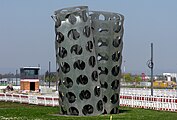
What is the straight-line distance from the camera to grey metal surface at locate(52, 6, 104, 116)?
81.4 feet

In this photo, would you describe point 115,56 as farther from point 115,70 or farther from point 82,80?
point 82,80

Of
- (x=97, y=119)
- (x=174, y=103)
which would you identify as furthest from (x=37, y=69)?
(x=97, y=119)

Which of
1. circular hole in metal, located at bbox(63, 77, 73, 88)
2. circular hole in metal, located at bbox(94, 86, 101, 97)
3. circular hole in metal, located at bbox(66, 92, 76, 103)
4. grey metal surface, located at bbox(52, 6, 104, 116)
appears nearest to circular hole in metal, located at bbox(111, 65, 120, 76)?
grey metal surface, located at bbox(52, 6, 104, 116)

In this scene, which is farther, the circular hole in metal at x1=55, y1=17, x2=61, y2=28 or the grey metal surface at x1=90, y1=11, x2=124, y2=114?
the grey metal surface at x1=90, y1=11, x2=124, y2=114

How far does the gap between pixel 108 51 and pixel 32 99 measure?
16.6 meters

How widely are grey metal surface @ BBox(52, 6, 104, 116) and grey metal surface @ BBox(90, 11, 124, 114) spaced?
1032mm

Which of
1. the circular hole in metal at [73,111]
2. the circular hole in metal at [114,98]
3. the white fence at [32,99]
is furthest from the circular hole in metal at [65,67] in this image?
the white fence at [32,99]

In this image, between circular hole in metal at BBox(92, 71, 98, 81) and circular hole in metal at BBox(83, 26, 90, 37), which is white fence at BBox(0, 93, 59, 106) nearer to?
circular hole in metal at BBox(92, 71, 98, 81)

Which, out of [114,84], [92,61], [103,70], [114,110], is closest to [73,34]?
[92,61]

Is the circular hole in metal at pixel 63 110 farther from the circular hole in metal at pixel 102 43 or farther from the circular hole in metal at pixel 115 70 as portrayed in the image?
the circular hole in metal at pixel 102 43

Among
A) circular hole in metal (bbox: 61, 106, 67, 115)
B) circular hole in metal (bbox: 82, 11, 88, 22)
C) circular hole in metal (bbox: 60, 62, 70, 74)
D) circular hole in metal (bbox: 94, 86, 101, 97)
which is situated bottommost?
circular hole in metal (bbox: 61, 106, 67, 115)

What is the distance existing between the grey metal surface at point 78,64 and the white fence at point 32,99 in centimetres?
1192

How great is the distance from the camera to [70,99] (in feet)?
82.2

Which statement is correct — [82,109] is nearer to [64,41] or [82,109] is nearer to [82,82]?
[82,82]
